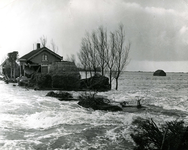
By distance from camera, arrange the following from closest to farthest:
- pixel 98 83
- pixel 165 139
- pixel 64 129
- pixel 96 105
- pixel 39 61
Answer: pixel 165 139, pixel 64 129, pixel 96 105, pixel 98 83, pixel 39 61

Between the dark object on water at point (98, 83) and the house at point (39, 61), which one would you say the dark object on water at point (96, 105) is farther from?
the house at point (39, 61)

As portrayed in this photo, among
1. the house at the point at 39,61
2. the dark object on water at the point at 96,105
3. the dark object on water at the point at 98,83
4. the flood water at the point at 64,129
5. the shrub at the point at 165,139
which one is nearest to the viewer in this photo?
the shrub at the point at 165,139

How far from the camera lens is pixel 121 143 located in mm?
8977

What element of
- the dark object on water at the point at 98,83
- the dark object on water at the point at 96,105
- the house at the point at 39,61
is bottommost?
the dark object on water at the point at 96,105

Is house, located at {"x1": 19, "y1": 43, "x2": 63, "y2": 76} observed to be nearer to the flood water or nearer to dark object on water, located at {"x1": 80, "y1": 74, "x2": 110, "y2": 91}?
dark object on water, located at {"x1": 80, "y1": 74, "x2": 110, "y2": 91}

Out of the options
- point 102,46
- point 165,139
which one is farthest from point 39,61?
point 165,139

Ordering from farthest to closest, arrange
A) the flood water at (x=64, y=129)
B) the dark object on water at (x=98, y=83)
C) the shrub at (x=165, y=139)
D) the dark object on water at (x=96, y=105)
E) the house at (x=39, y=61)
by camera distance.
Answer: the house at (x=39, y=61) → the dark object on water at (x=98, y=83) → the dark object on water at (x=96, y=105) → the flood water at (x=64, y=129) → the shrub at (x=165, y=139)

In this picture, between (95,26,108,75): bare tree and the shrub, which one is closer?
the shrub

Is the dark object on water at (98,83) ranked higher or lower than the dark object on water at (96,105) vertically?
higher

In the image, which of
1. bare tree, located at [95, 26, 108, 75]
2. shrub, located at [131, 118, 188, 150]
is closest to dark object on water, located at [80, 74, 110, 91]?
bare tree, located at [95, 26, 108, 75]

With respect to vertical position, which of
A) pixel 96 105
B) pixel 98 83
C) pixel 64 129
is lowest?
pixel 64 129

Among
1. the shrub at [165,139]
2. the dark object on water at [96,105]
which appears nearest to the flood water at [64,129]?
the dark object on water at [96,105]

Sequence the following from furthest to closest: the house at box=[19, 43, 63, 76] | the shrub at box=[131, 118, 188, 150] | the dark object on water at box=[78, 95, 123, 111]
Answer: the house at box=[19, 43, 63, 76] → the dark object on water at box=[78, 95, 123, 111] → the shrub at box=[131, 118, 188, 150]

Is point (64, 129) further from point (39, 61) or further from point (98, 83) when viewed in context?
point (39, 61)
